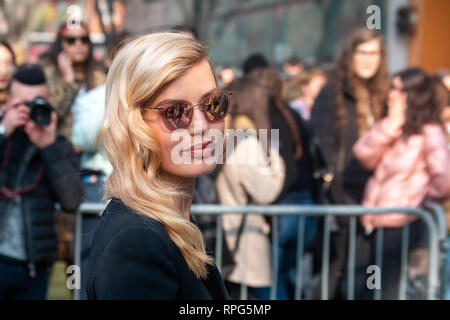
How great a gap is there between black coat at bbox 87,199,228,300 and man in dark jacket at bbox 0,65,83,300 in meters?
2.16

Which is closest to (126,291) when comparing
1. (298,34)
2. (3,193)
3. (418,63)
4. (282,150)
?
(3,193)

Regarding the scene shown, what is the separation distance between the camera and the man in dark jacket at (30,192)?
359 cm

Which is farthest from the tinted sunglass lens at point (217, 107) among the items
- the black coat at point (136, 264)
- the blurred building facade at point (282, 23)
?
Result: the blurred building facade at point (282, 23)

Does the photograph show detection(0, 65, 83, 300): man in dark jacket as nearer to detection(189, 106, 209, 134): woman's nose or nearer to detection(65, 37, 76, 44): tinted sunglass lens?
detection(65, 37, 76, 44): tinted sunglass lens

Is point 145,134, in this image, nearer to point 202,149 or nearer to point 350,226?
point 202,149

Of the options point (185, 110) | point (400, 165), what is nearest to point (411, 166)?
point (400, 165)

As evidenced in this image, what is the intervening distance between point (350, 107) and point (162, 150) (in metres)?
3.60

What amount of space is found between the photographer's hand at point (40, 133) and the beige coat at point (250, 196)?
1211 mm

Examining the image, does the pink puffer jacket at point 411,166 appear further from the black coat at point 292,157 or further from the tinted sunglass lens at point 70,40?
the tinted sunglass lens at point 70,40

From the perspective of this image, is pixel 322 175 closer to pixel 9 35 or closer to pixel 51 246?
pixel 51 246

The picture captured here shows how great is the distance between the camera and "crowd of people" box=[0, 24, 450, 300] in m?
3.67

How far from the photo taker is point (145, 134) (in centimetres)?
165
